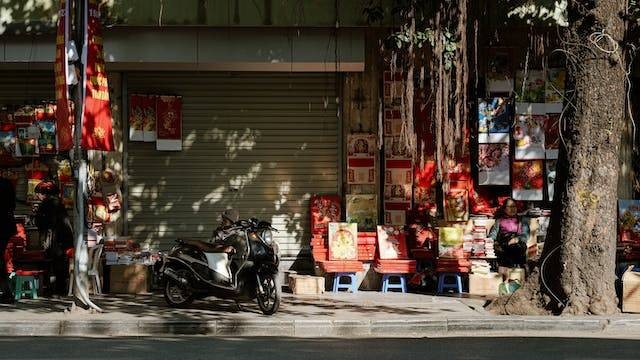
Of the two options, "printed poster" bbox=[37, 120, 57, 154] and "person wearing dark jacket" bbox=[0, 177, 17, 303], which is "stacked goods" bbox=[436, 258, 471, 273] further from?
"printed poster" bbox=[37, 120, 57, 154]

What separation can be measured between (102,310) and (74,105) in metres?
2.85

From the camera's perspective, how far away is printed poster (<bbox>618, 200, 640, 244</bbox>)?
14.7 metres

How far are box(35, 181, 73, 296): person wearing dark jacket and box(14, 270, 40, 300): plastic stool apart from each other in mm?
411

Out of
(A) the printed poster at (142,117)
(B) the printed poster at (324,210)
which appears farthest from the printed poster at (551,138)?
(A) the printed poster at (142,117)

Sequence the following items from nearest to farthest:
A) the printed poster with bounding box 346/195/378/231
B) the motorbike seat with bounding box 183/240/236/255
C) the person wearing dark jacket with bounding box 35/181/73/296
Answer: the motorbike seat with bounding box 183/240/236/255 → the person wearing dark jacket with bounding box 35/181/73/296 → the printed poster with bounding box 346/195/378/231

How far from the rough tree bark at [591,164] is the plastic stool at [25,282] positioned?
24.6 feet

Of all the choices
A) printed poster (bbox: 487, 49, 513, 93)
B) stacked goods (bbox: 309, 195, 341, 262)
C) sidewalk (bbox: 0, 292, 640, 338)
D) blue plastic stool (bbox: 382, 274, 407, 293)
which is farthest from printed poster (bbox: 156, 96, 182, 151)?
printed poster (bbox: 487, 49, 513, 93)

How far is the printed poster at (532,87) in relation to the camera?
49.5 ft

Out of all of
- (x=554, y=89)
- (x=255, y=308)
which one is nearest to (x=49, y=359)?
(x=255, y=308)

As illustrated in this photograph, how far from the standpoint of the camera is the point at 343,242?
47.1 ft

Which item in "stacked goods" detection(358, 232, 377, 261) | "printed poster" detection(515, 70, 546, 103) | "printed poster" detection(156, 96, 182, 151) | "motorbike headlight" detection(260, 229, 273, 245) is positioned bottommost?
"stacked goods" detection(358, 232, 377, 261)

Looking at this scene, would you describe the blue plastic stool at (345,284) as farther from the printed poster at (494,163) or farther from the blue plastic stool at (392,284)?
the printed poster at (494,163)

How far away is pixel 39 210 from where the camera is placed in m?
13.9

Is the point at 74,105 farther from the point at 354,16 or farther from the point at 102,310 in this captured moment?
the point at 354,16
